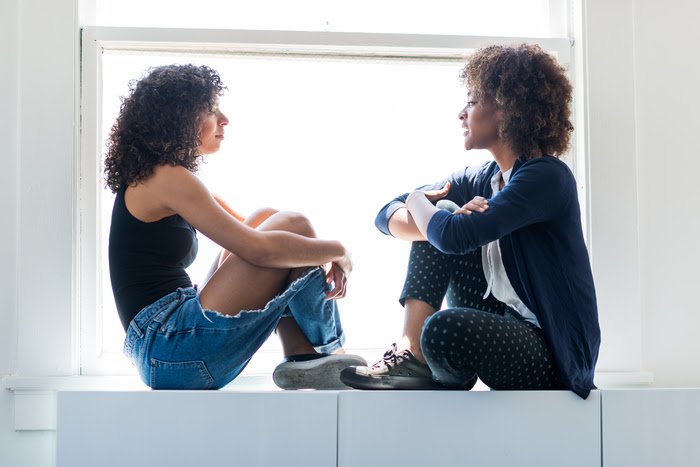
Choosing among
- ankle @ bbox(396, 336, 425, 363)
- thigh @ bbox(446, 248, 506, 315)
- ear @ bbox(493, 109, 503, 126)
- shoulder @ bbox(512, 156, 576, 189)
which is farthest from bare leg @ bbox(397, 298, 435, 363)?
ear @ bbox(493, 109, 503, 126)

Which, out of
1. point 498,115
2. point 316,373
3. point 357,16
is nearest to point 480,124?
point 498,115

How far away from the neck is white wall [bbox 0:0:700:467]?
1.40ft

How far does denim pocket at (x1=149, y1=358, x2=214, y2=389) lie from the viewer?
1852 millimetres

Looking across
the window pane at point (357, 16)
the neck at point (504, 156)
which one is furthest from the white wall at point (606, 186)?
the neck at point (504, 156)

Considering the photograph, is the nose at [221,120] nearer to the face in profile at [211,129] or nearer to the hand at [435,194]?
the face in profile at [211,129]

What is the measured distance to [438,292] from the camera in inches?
77.7

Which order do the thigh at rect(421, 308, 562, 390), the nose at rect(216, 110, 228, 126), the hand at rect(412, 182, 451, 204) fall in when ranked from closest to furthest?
the thigh at rect(421, 308, 562, 390) < the hand at rect(412, 182, 451, 204) < the nose at rect(216, 110, 228, 126)

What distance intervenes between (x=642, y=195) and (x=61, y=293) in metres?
1.62

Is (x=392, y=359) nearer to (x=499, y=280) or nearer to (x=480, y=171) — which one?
(x=499, y=280)

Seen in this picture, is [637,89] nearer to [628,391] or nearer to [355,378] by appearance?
[628,391]

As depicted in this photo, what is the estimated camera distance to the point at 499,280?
194 cm

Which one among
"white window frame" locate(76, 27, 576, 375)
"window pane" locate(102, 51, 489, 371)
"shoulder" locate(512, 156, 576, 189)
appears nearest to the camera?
"shoulder" locate(512, 156, 576, 189)

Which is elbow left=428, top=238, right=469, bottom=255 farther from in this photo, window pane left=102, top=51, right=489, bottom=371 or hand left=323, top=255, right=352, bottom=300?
window pane left=102, top=51, right=489, bottom=371

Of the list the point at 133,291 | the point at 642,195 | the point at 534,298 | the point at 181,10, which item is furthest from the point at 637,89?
the point at 133,291
